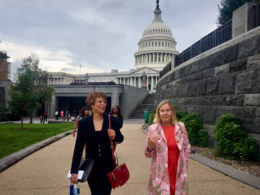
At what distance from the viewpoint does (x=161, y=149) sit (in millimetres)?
3365

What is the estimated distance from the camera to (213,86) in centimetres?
969

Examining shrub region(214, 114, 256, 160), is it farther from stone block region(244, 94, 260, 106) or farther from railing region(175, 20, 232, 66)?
railing region(175, 20, 232, 66)

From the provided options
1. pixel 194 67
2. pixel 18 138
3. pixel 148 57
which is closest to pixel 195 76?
pixel 194 67

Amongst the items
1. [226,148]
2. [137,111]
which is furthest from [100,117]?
[137,111]

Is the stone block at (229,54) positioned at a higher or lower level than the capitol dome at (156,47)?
lower

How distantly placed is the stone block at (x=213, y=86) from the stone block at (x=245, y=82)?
50.4 inches

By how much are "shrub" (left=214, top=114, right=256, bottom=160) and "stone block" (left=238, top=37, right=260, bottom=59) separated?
1.96 metres

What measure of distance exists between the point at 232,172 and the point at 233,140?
171 centimetres

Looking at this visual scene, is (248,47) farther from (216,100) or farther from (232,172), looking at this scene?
(232,172)

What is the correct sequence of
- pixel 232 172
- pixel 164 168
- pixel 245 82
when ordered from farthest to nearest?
pixel 245 82
pixel 232 172
pixel 164 168

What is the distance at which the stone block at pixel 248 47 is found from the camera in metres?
7.39

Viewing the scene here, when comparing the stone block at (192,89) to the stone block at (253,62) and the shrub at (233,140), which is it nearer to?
the shrub at (233,140)

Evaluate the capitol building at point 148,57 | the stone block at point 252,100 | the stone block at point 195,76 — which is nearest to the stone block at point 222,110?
the stone block at point 252,100

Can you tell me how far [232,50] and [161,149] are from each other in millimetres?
6483
